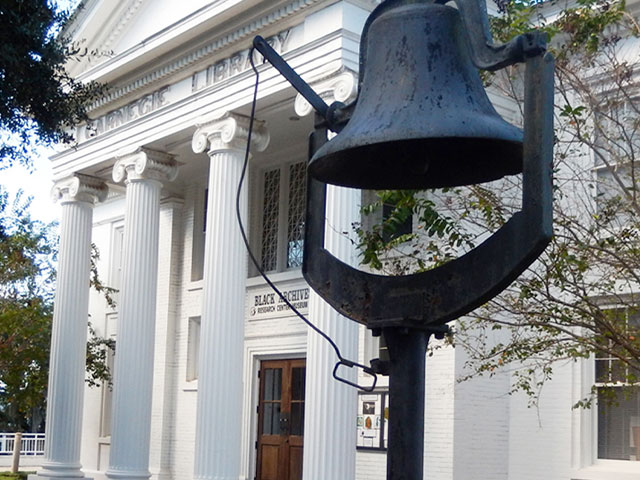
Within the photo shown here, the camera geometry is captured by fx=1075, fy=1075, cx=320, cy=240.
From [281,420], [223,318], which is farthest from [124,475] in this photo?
[223,318]

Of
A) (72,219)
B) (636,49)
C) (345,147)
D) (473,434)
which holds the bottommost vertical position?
(473,434)

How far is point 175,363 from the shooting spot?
23.0 meters

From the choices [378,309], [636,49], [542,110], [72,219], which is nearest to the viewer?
[542,110]

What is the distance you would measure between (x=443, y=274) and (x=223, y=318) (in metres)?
12.7

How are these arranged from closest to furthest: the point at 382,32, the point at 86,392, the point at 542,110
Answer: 1. the point at 542,110
2. the point at 382,32
3. the point at 86,392

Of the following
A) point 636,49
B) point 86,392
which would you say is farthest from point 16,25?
point 86,392

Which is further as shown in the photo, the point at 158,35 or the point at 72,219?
the point at 72,219

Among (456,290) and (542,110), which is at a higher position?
(542,110)

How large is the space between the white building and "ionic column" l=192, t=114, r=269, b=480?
0.08 ft

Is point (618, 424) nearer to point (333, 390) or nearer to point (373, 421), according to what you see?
point (373, 421)

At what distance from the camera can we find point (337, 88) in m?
14.6

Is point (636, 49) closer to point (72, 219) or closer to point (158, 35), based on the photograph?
point (158, 35)

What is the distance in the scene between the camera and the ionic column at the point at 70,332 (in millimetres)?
20328

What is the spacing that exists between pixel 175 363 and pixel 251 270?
300 cm
